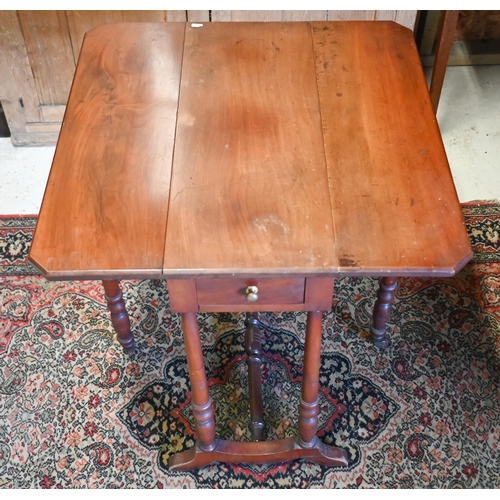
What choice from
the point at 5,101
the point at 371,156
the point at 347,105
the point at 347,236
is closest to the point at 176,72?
the point at 347,105

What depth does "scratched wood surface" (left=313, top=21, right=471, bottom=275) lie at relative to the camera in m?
1.19

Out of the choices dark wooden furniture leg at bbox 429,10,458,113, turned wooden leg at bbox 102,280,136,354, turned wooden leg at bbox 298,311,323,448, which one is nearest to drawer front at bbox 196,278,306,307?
turned wooden leg at bbox 298,311,323,448

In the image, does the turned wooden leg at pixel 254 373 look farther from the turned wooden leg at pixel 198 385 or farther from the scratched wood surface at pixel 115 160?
the scratched wood surface at pixel 115 160

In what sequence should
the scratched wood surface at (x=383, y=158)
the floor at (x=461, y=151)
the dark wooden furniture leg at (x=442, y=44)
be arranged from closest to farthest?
the scratched wood surface at (x=383, y=158), the dark wooden furniture leg at (x=442, y=44), the floor at (x=461, y=151)

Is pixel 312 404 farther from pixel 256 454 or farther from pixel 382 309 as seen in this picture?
pixel 382 309

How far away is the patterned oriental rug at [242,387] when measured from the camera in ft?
5.58

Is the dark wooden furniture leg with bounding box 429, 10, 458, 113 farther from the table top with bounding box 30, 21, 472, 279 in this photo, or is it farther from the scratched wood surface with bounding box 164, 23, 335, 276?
the scratched wood surface with bounding box 164, 23, 335, 276

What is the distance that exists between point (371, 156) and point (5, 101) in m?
1.67

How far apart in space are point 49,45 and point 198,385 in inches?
58.5

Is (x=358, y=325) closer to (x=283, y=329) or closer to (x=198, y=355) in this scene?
(x=283, y=329)

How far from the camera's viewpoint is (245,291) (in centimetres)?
126

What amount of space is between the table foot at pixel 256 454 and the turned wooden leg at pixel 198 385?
0.03 m

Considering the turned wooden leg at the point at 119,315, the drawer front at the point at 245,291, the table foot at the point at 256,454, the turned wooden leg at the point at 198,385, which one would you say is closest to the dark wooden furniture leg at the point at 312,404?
the table foot at the point at 256,454
